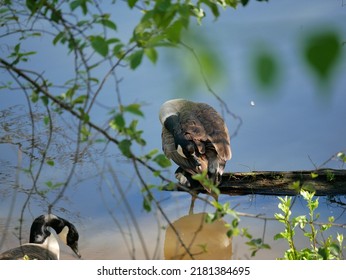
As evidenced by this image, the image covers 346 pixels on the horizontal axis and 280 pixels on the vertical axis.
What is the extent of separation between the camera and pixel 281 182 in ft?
17.9

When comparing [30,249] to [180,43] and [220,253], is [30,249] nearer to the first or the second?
[220,253]

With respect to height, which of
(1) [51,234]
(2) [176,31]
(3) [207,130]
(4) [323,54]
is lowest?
(4) [323,54]

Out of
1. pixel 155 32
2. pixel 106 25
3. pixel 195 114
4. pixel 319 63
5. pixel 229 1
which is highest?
pixel 195 114

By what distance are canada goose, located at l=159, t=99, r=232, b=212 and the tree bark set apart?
0.46m

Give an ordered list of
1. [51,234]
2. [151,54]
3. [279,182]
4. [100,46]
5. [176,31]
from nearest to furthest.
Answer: [176,31], [151,54], [100,46], [51,234], [279,182]

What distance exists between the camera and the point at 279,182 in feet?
17.9

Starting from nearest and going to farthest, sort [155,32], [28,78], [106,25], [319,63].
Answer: [319,63], [155,32], [106,25], [28,78]

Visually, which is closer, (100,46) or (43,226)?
(100,46)

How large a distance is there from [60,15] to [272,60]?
39.4 inches

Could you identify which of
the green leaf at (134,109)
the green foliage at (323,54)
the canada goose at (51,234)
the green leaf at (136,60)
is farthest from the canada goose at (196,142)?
the green foliage at (323,54)

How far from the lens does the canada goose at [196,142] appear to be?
4.57 metres

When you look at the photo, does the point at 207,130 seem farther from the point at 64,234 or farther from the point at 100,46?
the point at 100,46

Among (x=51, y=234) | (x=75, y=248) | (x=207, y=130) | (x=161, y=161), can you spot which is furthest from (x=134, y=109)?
(x=207, y=130)

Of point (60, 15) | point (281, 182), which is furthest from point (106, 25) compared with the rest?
point (281, 182)
